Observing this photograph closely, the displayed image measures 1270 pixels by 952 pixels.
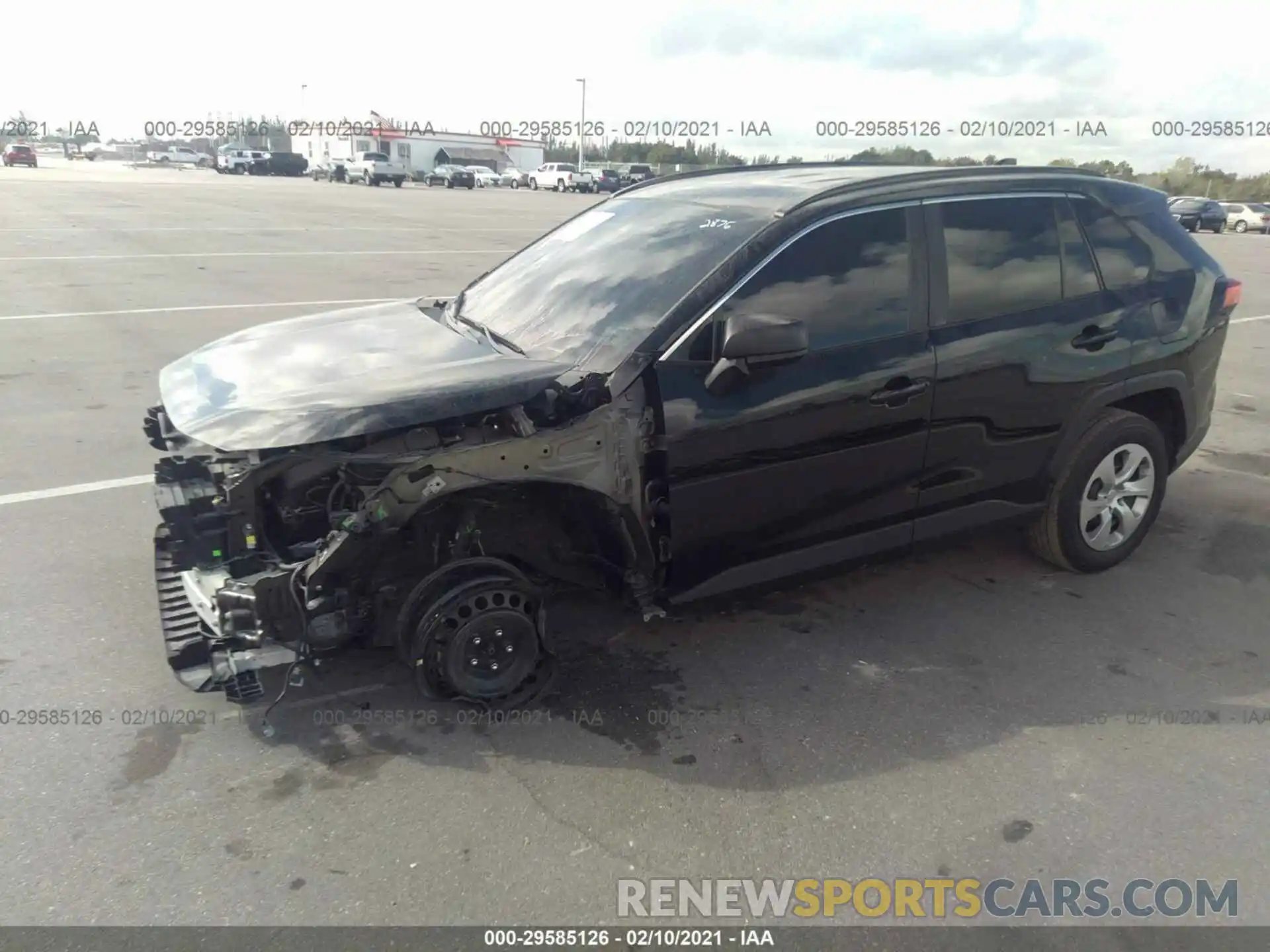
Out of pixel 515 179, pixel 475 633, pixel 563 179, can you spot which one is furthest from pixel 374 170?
pixel 475 633

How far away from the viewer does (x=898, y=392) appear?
12.4 feet

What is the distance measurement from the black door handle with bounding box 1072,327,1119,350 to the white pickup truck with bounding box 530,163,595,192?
5404cm

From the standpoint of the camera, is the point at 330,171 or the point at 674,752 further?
the point at 330,171

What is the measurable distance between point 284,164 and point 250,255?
53.1 metres

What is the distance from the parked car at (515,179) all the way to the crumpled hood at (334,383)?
207 ft

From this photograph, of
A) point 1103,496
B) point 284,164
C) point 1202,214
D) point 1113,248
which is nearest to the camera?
point 1113,248

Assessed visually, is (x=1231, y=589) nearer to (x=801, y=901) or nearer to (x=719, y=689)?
(x=719, y=689)

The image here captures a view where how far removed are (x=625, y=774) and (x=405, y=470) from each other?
1257 mm

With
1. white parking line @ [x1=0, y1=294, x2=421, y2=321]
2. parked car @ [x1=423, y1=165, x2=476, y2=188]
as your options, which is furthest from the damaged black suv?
parked car @ [x1=423, y1=165, x2=476, y2=188]

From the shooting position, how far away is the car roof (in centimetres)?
389

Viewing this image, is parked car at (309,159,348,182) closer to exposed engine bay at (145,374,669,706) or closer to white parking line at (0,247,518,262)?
white parking line at (0,247,518,262)

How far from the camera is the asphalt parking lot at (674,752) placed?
2693 mm

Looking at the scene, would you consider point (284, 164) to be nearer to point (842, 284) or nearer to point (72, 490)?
point (72, 490)

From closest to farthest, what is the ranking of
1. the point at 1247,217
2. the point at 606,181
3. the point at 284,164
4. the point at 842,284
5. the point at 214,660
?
the point at 214,660 → the point at 842,284 → the point at 1247,217 → the point at 606,181 → the point at 284,164
